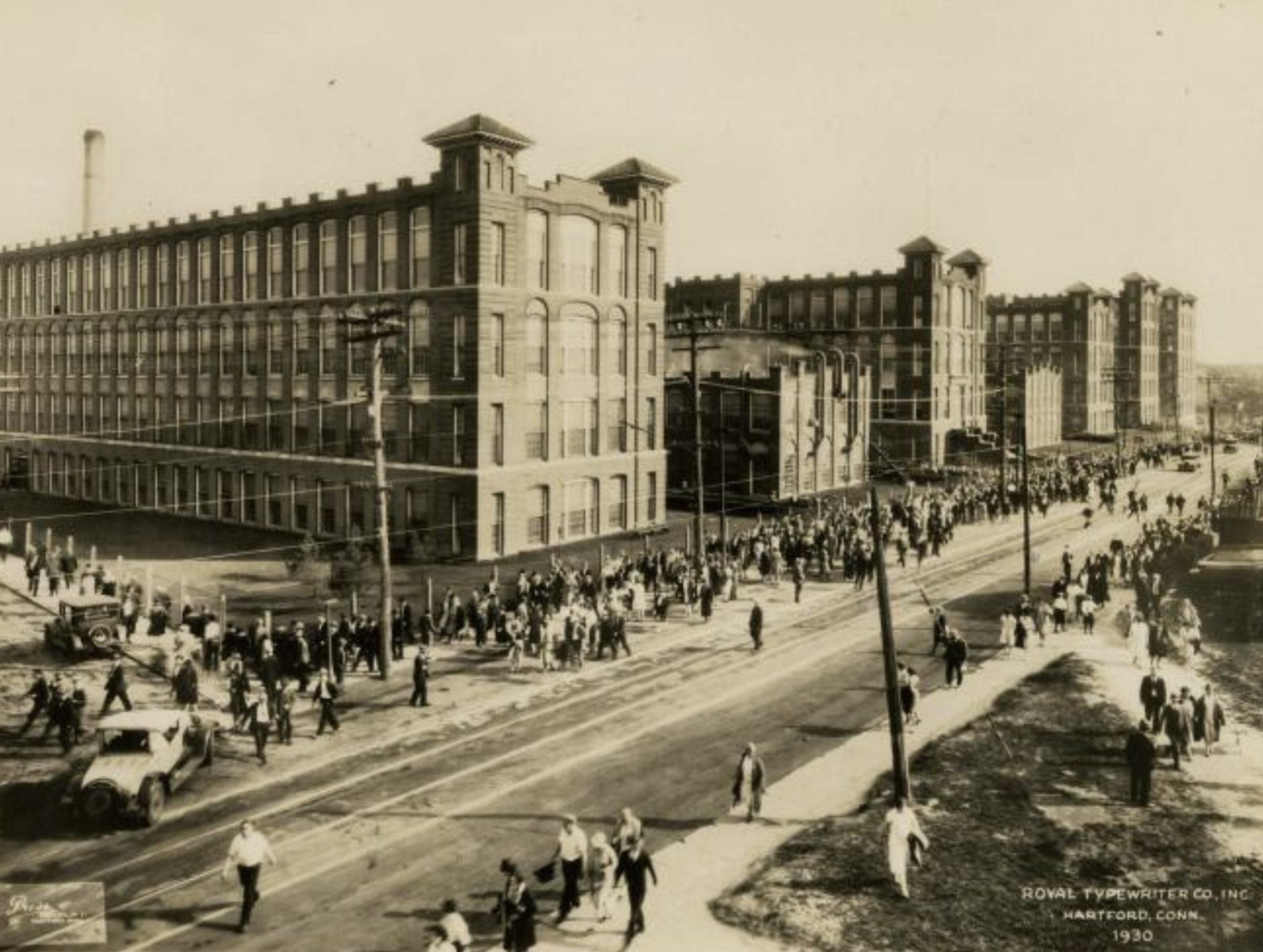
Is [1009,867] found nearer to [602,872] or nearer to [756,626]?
[602,872]

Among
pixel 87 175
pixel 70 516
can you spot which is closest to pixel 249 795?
pixel 70 516

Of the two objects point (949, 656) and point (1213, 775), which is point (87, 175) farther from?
point (1213, 775)

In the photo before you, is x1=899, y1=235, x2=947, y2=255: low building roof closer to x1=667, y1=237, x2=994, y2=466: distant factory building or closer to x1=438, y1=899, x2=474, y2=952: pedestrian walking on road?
x1=667, y1=237, x2=994, y2=466: distant factory building

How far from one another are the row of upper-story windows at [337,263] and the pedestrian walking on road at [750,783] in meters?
29.2

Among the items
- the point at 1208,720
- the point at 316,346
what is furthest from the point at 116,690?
the point at 316,346

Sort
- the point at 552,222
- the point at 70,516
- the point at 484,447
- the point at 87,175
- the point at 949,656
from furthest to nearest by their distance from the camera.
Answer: the point at 87,175, the point at 70,516, the point at 552,222, the point at 484,447, the point at 949,656

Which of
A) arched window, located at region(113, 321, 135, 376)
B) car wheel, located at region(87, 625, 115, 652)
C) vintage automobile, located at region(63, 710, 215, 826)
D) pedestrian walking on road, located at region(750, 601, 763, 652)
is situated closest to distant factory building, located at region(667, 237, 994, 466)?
arched window, located at region(113, 321, 135, 376)

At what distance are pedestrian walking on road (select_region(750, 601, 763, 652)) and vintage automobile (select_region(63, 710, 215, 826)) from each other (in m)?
15.7

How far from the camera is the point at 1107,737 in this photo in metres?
24.2

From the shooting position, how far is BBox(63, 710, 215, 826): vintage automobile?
1912cm

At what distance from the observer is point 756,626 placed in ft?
105

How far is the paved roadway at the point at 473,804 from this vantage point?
52.1 ft

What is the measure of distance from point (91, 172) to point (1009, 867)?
6919 centimetres

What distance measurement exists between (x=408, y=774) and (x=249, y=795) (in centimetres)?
289
